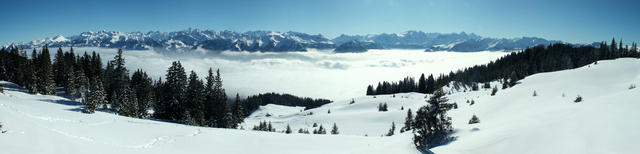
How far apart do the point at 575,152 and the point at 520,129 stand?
12.1 feet

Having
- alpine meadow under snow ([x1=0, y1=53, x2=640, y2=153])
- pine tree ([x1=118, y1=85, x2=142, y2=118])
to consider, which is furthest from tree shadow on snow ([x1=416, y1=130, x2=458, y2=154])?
pine tree ([x1=118, y1=85, x2=142, y2=118])

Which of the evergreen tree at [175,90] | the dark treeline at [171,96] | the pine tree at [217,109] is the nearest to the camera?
the dark treeline at [171,96]

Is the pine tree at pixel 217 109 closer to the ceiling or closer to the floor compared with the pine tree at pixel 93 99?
closer to the floor

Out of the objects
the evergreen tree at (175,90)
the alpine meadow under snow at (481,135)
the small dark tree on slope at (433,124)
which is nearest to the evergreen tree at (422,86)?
the alpine meadow under snow at (481,135)

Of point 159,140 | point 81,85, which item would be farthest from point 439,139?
point 81,85

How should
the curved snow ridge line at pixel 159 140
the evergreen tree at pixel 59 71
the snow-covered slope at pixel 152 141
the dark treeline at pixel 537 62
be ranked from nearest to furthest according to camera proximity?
the snow-covered slope at pixel 152 141 < the curved snow ridge line at pixel 159 140 < the evergreen tree at pixel 59 71 < the dark treeline at pixel 537 62

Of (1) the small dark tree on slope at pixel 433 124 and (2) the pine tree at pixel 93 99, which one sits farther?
(2) the pine tree at pixel 93 99

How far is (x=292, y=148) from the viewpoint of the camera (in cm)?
1861

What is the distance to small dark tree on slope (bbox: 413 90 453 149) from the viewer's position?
16.5 metres

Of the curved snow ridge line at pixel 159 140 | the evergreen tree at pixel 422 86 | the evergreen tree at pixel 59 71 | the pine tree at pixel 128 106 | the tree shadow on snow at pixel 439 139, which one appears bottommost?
the evergreen tree at pixel 422 86

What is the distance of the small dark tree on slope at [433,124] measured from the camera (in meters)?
16.5

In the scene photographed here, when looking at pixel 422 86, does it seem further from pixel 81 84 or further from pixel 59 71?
pixel 59 71

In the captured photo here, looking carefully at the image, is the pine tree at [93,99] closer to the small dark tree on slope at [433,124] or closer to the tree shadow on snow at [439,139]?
the small dark tree on slope at [433,124]

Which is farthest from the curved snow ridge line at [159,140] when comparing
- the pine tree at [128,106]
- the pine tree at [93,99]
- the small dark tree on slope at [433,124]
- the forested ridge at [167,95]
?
the pine tree at [128,106]
